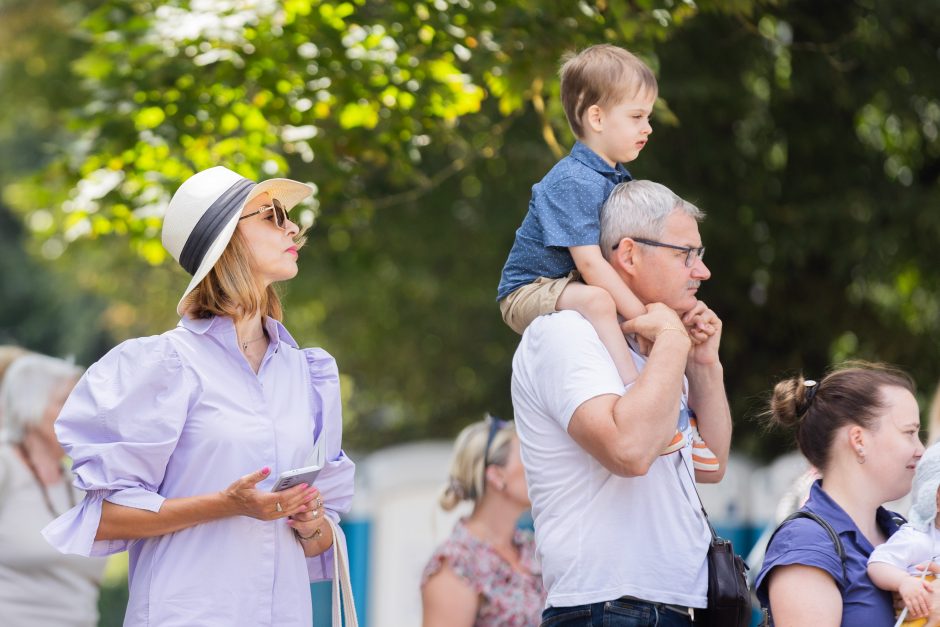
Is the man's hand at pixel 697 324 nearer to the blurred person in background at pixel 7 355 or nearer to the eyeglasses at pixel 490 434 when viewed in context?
the eyeglasses at pixel 490 434

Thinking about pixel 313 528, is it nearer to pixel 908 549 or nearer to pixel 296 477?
pixel 296 477

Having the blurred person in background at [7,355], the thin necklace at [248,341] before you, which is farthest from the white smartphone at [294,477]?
the blurred person in background at [7,355]

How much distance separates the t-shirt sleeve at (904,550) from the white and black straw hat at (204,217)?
162 centimetres

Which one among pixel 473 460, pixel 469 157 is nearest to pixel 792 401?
pixel 473 460

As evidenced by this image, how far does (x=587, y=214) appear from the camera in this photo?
9.78 feet

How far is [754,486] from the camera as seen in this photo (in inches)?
282

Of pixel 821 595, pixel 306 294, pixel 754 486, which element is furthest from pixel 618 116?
pixel 306 294

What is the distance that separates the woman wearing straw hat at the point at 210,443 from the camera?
2.71 meters

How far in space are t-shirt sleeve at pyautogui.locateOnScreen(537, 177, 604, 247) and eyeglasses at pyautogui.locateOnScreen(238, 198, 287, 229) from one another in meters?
0.62

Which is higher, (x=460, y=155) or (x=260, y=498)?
(x=260, y=498)

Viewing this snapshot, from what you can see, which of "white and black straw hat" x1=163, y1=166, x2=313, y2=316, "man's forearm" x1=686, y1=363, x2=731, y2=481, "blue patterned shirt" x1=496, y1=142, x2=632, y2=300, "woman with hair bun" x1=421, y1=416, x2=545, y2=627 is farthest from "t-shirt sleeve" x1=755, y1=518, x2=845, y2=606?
"woman with hair bun" x1=421, y1=416, x2=545, y2=627

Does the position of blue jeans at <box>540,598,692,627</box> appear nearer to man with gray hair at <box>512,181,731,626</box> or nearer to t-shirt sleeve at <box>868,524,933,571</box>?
man with gray hair at <box>512,181,731,626</box>

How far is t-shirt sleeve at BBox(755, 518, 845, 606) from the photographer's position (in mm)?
2779

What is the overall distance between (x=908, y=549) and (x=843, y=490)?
23 centimetres
